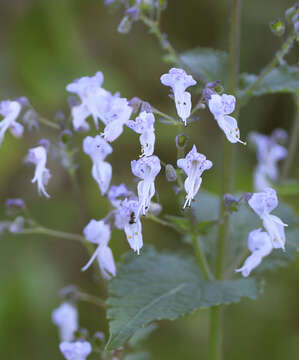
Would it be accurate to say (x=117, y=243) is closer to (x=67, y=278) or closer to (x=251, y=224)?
(x=67, y=278)

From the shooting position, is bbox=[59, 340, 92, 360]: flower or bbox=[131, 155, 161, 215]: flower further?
bbox=[59, 340, 92, 360]: flower

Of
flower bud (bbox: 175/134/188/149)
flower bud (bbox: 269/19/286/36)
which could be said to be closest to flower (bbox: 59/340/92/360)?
flower bud (bbox: 175/134/188/149)

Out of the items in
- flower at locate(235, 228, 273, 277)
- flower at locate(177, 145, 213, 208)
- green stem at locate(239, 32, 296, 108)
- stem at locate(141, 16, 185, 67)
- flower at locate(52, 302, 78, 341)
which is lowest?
flower at locate(52, 302, 78, 341)

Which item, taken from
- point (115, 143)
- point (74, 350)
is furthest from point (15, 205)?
point (115, 143)

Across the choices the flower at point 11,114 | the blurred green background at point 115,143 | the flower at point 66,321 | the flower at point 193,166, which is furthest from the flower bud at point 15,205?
the blurred green background at point 115,143

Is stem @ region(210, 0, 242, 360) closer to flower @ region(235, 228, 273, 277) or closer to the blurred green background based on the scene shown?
flower @ region(235, 228, 273, 277)

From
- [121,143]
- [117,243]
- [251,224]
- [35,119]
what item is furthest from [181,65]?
[121,143]

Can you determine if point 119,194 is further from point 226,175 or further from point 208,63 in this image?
point 208,63
